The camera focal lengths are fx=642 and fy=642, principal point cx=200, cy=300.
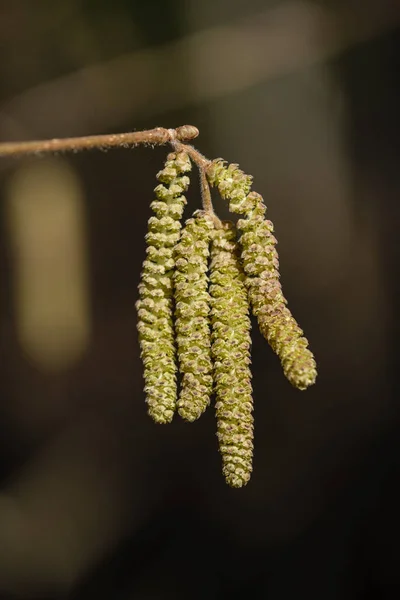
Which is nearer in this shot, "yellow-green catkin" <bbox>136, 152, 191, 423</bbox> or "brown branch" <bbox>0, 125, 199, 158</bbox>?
"brown branch" <bbox>0, 125, 199, 158</bbox>

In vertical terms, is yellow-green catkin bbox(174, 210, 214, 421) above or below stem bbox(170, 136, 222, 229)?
below

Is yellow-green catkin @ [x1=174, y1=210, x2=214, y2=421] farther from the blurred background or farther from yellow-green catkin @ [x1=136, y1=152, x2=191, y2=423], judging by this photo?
the blurred background

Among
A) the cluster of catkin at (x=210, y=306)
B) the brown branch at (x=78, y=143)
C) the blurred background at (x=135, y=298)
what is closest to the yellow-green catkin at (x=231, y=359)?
the cluster of catkin at (x=210, y=306)

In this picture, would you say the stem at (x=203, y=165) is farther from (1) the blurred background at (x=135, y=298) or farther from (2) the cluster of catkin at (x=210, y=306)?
Result: (1) the blurred background at (x=135, y=298)

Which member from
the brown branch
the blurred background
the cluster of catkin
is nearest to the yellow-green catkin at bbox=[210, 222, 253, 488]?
the cluster of catkin

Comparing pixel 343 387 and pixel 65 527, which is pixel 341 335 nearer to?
pixel 343 387
